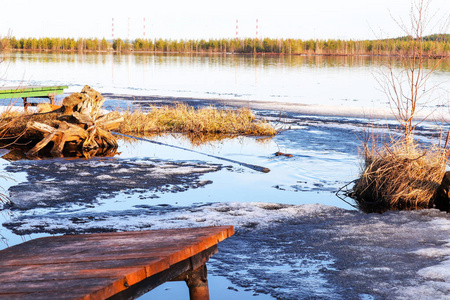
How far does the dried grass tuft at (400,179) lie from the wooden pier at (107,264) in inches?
194

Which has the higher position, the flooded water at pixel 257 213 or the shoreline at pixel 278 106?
the shoreline at pixel 278 106

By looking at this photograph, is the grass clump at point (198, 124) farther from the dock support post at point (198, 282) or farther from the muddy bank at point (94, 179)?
the dock support post at point (198, 282)

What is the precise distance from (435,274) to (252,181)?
475 cm

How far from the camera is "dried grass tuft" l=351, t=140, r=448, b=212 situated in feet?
27.0

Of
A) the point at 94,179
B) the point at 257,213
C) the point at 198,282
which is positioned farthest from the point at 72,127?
the point at 198,282

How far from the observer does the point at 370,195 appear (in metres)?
8.65

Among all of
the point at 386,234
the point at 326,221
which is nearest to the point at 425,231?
the point at 386,234

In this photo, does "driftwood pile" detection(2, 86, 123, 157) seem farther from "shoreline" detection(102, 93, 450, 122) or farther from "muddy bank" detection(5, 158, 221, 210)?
"shoreline" detection(102, 93, 450, 122)

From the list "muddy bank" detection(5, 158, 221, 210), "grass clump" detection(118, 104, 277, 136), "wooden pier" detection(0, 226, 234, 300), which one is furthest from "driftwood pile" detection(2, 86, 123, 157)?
"wooden pier" detection(0, 226, 234, 300)

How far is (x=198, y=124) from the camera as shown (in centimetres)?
1551

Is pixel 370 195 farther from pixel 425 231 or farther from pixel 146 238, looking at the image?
pixel 146 238

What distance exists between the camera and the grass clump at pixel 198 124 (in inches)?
606

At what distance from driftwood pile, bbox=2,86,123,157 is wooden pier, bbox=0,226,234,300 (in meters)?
8.55

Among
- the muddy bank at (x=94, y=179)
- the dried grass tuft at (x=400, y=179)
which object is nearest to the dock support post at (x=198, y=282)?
the muddy bank at (x=94, y=179)
